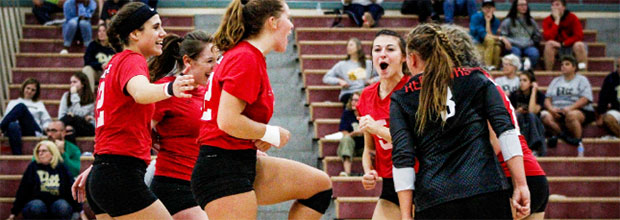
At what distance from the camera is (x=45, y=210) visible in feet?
26.7

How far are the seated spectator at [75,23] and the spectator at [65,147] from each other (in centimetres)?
263

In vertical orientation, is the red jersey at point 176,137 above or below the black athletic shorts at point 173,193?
above

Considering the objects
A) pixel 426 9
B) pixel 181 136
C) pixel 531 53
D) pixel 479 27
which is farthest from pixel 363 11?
pixel 181 136

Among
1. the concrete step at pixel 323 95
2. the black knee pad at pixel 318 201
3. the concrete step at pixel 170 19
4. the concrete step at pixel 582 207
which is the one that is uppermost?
the concrete step at pixel 170 19

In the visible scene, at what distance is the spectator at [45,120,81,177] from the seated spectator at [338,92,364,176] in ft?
9.99

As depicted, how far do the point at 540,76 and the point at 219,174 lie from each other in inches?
337

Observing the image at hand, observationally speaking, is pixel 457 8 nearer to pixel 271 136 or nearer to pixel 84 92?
pixel 84 92

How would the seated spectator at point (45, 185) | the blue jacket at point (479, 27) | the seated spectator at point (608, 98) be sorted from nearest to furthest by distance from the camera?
the seated spectator at point (45, 185) < the seated spectator at point (608, 98) < the blue jacket at point (479, 27)

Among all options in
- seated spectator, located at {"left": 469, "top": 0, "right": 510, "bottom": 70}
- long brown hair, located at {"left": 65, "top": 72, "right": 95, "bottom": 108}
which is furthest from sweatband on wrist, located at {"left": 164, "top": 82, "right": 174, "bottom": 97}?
seated spectator, located at {"left": 469, "top": 0, "right": 510, "bottom": 70}

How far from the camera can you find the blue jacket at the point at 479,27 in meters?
11.2

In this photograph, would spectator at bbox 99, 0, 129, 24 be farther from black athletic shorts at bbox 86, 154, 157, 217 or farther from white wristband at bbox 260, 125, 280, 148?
white wristband at bbox 260, 125, 280, 148

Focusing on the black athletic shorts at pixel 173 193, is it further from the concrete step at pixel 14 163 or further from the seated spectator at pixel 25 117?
the seated spectator at pixel 25 117

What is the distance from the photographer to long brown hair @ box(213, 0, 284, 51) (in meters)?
3.54

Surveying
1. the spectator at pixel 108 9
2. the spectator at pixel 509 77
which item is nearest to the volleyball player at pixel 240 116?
the spectator at pixel 509 77
